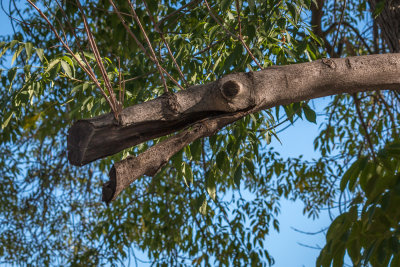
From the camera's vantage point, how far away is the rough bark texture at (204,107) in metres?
1.05

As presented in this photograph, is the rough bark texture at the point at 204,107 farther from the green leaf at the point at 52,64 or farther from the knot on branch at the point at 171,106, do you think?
the green leaf at the point at 52,64

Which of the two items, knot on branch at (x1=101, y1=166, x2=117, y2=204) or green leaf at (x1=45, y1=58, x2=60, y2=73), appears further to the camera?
green leaf at (x1=45, y1=58, x2=60, y2=73)

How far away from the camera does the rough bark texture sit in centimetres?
105

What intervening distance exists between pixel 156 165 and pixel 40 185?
288 centimetres

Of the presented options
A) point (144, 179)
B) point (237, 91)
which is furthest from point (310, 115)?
point (144, 179)

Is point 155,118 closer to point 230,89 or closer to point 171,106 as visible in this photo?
point 171,106

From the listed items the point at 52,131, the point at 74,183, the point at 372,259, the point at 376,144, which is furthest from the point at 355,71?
the point at 74,183

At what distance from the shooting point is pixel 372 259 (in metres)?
1.07

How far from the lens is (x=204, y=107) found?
1130 mm

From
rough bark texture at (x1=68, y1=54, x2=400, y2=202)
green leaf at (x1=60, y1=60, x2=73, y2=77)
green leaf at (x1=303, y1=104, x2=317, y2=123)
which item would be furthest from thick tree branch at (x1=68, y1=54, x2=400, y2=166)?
green leaf at (x1=60, y1=60, x2=73, y2=77)

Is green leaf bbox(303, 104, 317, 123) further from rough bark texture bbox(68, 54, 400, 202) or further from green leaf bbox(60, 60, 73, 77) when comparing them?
green leaf bbox(60, 60, 73, 77)

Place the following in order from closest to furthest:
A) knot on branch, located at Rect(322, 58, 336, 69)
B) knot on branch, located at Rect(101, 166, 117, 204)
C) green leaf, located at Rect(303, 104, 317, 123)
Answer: knot on branch, located at Rect(101, 166, 117, 204)
knot on branch, located at Rect(322, 58, 336, 69)
green leaf, located at Rect(303, 104, 317, 123)

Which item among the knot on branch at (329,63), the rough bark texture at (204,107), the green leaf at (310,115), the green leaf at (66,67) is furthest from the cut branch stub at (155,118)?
the green leaf at (66,67)

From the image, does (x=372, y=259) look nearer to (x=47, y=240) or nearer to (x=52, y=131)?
(x=52, y=131)
